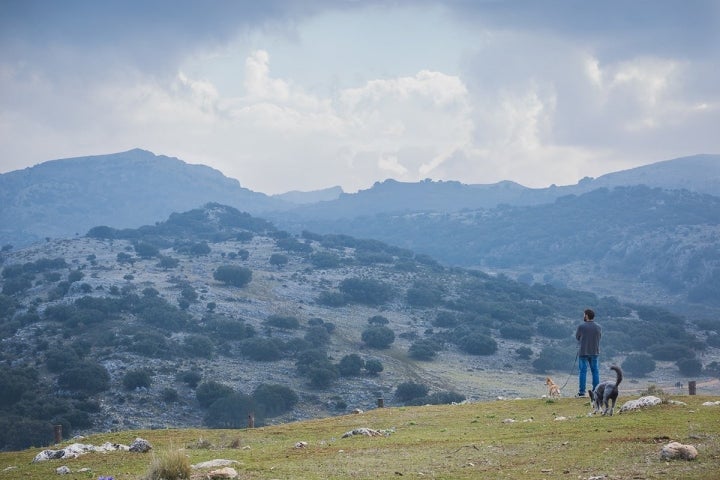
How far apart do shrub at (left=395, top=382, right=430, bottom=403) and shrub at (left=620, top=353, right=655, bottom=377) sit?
32.0 metres

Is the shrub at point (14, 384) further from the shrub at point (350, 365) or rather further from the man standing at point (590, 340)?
the man standing at point (590, 340)

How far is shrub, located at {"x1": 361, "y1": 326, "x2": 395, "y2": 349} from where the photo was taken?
316 feet

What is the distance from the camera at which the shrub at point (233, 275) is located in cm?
11938

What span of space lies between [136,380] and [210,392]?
7.93 metres

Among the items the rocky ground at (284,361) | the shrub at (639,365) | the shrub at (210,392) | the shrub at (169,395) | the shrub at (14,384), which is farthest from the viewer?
the shrub at (639,365)

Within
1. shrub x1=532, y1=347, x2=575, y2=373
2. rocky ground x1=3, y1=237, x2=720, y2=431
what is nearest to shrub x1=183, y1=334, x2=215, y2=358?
rocky ground x1=3, y1=237, x2=720, y2=431

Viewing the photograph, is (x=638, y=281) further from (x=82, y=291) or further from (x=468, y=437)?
(x=468, y=437)

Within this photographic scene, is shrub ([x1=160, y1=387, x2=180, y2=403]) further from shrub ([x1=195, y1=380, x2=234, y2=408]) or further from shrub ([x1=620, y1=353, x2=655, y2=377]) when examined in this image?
shrub ([x1=620, y1=353, x2=655, y2=377])

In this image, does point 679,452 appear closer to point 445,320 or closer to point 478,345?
point 478,345

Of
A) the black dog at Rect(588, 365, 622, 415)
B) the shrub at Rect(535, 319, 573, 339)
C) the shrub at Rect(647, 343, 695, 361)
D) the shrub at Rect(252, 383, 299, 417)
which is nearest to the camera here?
the black dog at Rect(588, 365, 622, 415)

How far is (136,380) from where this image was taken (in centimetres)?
7181

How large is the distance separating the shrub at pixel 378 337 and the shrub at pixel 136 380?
33.9 m

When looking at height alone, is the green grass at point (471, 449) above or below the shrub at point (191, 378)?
above

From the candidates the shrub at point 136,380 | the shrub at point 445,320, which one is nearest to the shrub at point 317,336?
the shrub at point 445,320
